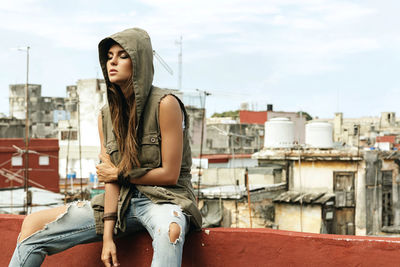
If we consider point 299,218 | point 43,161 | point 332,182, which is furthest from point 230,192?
point 43,161

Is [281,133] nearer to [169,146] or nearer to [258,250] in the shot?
[258,250]

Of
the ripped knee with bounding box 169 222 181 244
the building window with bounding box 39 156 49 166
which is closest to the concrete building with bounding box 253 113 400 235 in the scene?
the building window with bounding box 39 156 49 166

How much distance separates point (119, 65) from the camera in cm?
333

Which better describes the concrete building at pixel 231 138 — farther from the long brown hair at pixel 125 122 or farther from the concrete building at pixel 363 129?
the long brown hair at pixel 125 122

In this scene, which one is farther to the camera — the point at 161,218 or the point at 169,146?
the point at 169,146

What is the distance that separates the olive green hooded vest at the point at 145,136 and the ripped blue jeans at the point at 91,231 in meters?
0.05

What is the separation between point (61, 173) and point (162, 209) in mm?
40106

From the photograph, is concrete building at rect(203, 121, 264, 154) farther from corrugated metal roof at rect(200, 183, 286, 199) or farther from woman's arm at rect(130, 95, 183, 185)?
woman's arm at rect(130, 95, 183, 185)

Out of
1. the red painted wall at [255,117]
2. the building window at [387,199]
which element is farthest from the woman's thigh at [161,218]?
the red painted wall at [255,117]

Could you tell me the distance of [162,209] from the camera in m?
3.19

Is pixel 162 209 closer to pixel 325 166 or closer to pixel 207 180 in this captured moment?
pixel 325 166

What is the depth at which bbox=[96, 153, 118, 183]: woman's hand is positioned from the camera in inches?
132

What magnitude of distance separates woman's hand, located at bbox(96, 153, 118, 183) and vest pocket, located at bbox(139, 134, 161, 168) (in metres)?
0.18

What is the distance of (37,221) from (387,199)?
2890cm
